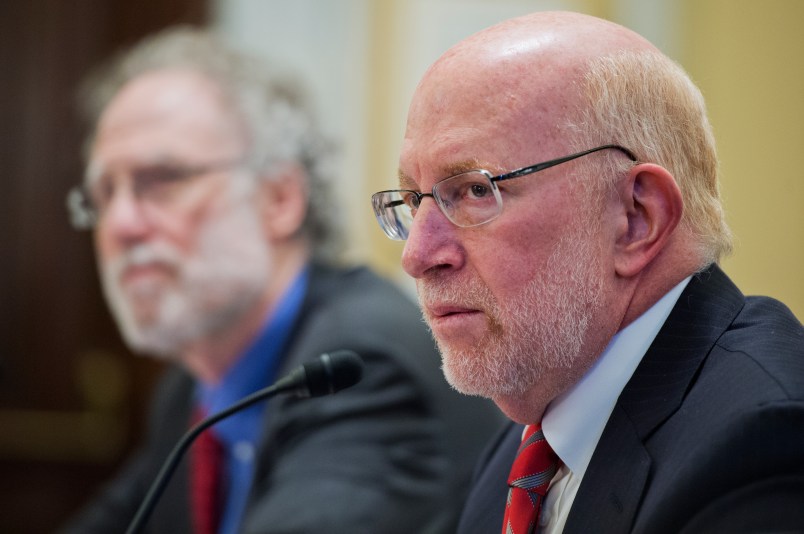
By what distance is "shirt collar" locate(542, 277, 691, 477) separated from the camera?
1.08m

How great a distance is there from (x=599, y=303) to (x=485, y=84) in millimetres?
291

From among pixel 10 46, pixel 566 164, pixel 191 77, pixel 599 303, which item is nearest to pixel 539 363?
pixel 599 303

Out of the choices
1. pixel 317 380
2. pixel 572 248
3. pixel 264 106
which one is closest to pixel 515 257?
pixel 572 248

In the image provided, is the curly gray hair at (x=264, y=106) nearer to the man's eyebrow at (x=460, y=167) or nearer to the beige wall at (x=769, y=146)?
the beige wall at (x=769, y=146)

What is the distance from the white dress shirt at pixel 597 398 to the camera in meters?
1.08

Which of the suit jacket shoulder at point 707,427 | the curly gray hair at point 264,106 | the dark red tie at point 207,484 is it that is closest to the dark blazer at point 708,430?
the suit jacket shoulder at point 707,427

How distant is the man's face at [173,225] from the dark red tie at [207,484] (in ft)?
0.88

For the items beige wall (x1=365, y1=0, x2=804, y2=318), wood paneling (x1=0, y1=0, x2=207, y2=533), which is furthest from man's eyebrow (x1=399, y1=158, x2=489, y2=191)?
wood paneling (x1=0, y1=0, x2=207, y2=533)

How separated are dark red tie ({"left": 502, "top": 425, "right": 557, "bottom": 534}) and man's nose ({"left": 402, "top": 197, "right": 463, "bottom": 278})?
0.25m

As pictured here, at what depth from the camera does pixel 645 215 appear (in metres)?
1.08

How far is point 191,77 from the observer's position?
2.48 m

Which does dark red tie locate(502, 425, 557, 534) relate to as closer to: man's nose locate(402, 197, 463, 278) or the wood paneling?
man's nose locate(402, 197, 463, 278)

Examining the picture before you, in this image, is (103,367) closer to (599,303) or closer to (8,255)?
(8,255)

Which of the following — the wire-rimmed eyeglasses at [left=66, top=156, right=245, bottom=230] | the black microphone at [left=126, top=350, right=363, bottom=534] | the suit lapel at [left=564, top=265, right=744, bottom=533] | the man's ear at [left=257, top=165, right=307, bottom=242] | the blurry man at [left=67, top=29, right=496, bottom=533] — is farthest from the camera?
the man's ear at [left=257, top=165, right=307, bottom=242]
